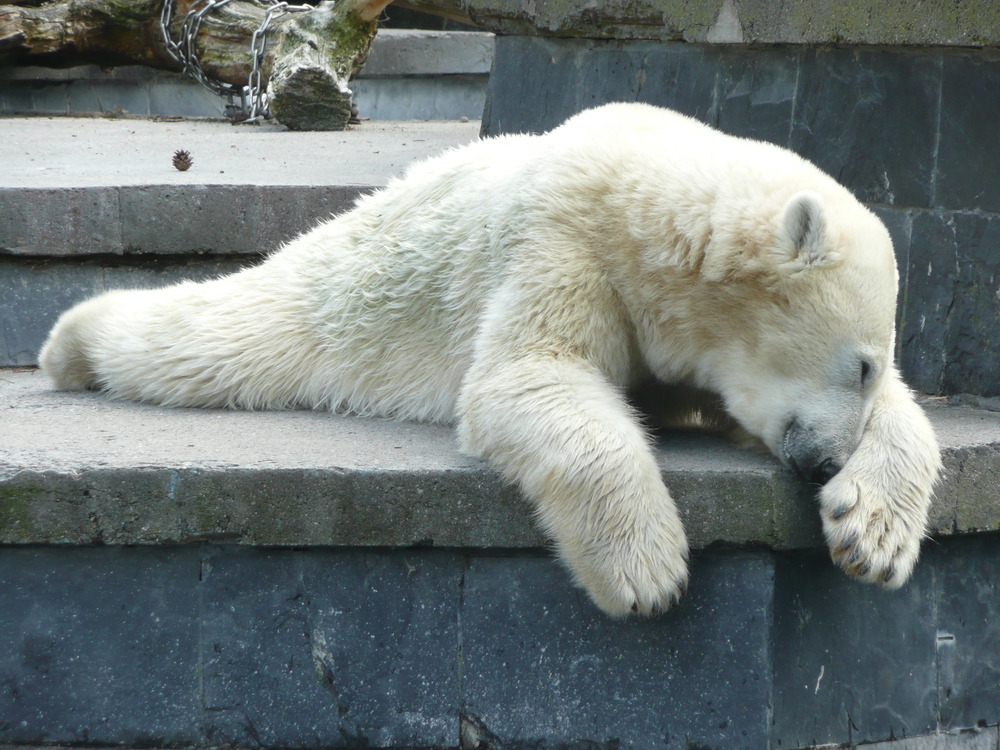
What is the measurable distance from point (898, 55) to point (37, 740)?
2.97 meters

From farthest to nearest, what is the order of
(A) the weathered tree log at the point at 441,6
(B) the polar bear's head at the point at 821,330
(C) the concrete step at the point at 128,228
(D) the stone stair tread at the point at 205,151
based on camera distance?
1. (A) the weathered tree log at the point at 441,6
2. (D) the stone stair tread at the point at 205,151
3. (C) the concrete step at the point at 128,228
4. (B) the polar bear's head at the point at 821,330

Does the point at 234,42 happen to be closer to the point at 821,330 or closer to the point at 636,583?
the point at 821,330

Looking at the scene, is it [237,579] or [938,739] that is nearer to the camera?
[237,579]

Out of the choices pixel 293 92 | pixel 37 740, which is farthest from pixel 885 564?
pixel 293 92

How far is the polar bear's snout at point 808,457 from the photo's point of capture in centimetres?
224

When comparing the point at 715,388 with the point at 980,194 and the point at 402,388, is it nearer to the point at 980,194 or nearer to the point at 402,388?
the point at 402,388

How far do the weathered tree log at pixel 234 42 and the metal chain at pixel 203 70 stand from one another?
0.05m

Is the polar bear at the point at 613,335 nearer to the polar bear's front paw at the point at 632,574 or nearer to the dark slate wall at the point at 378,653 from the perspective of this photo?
the polar bear's front paw at the point at 632,574

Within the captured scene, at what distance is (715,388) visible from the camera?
247 centimetres

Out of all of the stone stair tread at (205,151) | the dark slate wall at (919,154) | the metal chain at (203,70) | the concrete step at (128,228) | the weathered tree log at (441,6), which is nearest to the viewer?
the dark slate wall at (919,154)

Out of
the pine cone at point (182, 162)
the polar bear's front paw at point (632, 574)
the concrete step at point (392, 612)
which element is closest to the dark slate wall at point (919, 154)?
the concrete step at point (392, 612)

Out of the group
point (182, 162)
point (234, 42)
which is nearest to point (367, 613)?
point (182, 162)

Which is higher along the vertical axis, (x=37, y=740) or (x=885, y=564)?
(x=885, y=564)

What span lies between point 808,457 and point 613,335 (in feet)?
1.80
